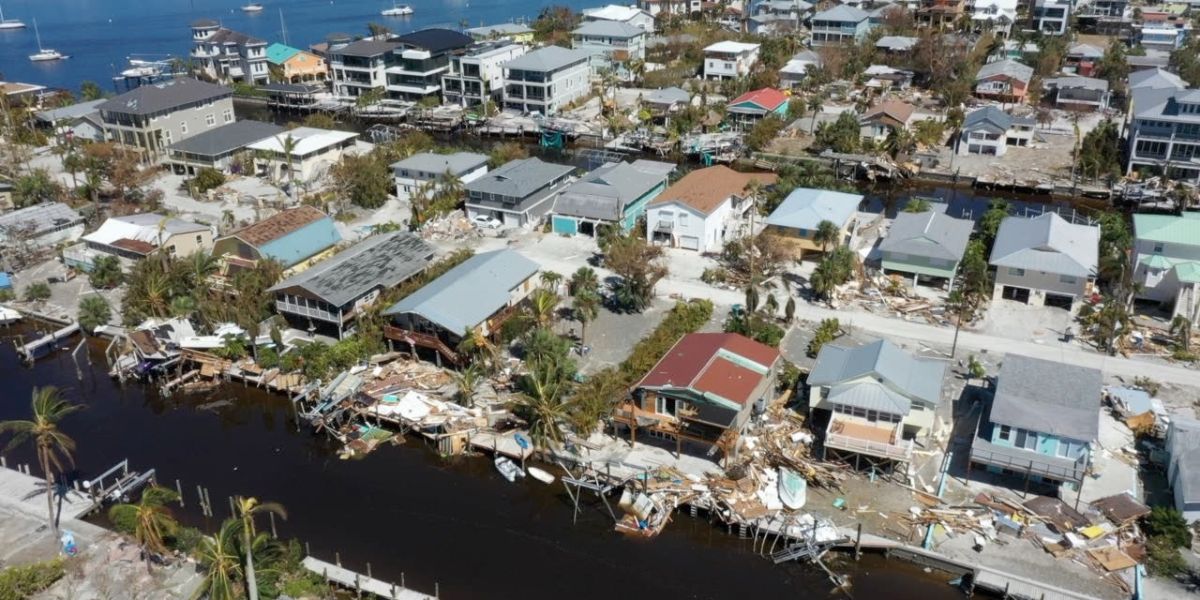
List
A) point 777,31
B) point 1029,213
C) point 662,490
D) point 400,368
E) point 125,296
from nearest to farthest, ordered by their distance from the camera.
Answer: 1. point 662,490
2. point 400,368
3. point 125,296
4. point 1029,213
5. point 777,31

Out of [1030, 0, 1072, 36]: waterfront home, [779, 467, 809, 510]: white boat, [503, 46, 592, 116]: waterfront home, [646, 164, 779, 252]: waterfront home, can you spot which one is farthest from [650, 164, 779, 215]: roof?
[1030, 0, 1072, 36]: waterfront home

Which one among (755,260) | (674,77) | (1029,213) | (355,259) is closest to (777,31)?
(674,77)

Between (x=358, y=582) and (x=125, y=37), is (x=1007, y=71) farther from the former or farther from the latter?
(x=125, y=37)

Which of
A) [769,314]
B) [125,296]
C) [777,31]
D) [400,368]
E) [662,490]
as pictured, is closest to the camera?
[662,490]

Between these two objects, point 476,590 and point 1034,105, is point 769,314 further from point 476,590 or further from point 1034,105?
point 1034,105

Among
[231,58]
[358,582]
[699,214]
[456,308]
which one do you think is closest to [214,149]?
[456,308]

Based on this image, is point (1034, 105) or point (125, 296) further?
point (1034, 105)

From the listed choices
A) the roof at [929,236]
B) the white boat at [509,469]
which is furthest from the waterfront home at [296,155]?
the roof at [929,236]
